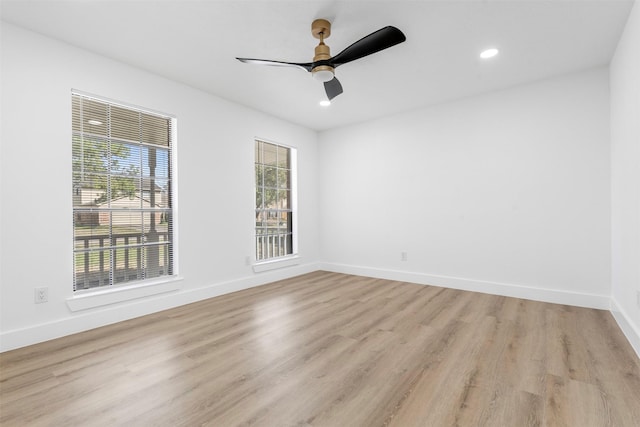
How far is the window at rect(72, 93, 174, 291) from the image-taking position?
9.54ft

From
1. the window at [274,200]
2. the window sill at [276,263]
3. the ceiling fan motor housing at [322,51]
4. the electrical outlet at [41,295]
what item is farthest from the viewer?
the window at [274,200]

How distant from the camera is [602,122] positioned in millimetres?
3258

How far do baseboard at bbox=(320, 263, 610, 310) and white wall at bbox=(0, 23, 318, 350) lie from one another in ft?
7.31

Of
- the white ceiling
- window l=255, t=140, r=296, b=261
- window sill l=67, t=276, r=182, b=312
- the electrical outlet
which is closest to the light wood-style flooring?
window sill l=67, t=276, r=182, b=312

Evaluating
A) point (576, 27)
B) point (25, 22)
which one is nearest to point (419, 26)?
point (576, 27)

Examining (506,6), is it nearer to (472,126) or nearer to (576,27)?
(576,27)

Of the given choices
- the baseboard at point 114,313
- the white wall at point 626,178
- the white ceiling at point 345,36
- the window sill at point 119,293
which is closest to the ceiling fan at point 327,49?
the white ceiling at point 345,36

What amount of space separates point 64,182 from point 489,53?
4188 millimetres

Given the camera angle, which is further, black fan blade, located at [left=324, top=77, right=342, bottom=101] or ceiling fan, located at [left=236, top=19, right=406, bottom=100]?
black fan blade, located at [left=324, top=77, right=342, bottom=101]

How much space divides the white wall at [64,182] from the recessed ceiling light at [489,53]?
3078mm

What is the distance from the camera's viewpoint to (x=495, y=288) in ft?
12.7

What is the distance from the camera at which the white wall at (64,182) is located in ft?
8.02

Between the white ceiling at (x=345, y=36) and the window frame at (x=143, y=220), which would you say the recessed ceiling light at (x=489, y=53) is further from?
the window frame at (x=143, y=220)

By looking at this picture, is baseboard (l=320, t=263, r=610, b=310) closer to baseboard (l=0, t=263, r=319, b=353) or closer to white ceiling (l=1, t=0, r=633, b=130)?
baseboard (l=0, t=263, r=319, b=353)
